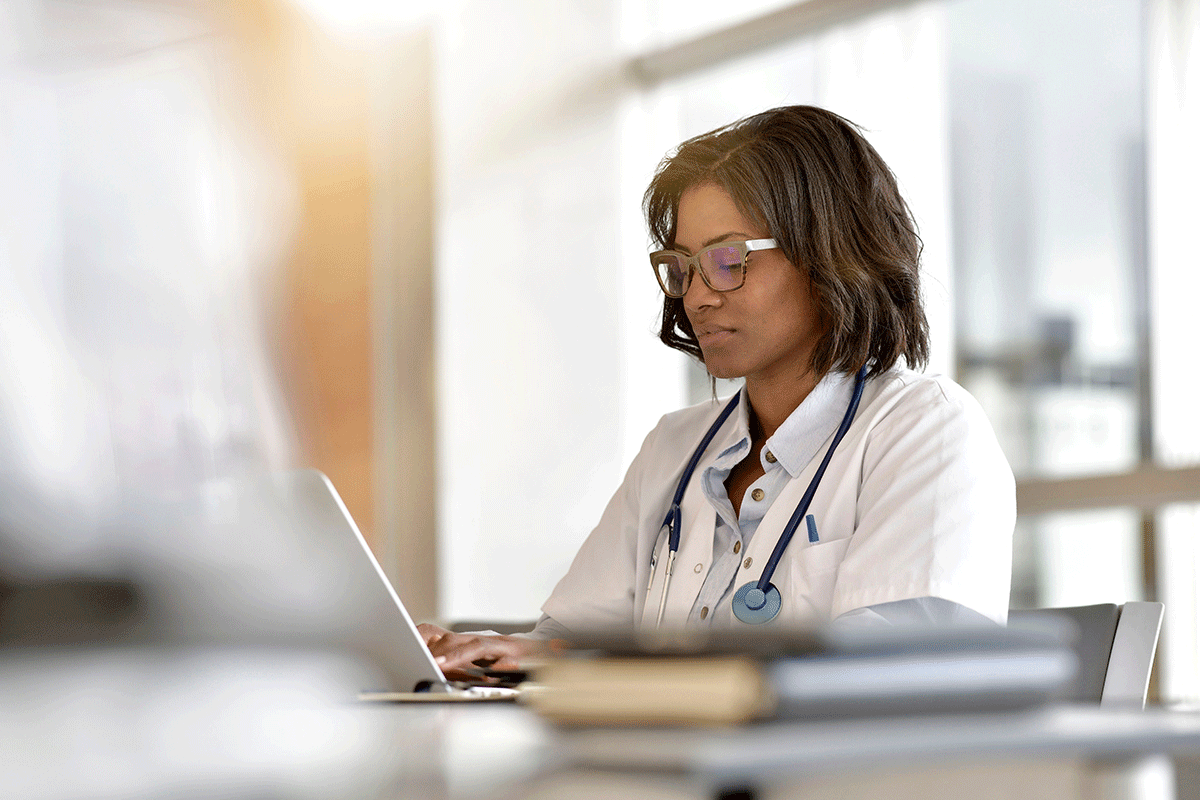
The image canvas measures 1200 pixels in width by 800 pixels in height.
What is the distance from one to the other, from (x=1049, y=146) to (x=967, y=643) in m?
3.27

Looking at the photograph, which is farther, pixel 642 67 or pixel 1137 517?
pixel 642 67

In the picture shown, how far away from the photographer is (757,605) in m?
1.46

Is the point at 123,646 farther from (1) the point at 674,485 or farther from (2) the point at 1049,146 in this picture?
(2) the point at 1049,146

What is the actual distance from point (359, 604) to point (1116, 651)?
2.60 feet

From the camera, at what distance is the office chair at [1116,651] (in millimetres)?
1376

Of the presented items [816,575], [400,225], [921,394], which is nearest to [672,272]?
[921,394]

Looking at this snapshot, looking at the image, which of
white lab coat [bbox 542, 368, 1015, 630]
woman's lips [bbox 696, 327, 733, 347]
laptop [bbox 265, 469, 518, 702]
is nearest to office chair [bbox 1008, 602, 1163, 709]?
white lab coat [bbox 542, 368, 1015, 630]

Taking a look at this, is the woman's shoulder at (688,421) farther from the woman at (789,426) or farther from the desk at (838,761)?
the desk at (838,761)

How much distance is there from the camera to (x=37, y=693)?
744 mm

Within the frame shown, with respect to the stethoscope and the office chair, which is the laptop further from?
the office chair

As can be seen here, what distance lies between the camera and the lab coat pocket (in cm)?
146

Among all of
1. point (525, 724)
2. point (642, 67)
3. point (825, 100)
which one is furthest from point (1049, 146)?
point (525, 724)

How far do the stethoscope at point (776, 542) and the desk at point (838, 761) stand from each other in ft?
2.63

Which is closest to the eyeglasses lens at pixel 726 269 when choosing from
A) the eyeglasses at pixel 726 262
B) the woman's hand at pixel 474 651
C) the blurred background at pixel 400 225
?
the eyeglasses at pixel 726 262
